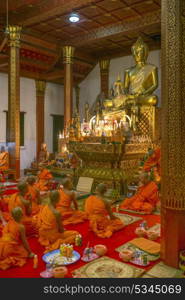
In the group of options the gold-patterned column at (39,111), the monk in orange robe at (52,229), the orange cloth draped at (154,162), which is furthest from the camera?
the gold-patterned column at (39,111)

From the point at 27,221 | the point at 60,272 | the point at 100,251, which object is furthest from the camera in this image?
the point at 27,221

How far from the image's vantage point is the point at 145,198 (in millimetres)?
5004

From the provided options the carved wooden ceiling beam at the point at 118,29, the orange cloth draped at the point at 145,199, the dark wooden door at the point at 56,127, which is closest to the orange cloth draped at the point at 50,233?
the orange cloth draped at the point at 145,199

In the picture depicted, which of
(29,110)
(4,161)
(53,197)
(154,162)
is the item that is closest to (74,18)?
(4,161)

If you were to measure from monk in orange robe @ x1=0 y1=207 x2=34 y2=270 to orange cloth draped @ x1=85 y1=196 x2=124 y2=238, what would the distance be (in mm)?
1107

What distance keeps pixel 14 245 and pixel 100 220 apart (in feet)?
4.33

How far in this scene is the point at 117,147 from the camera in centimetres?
617

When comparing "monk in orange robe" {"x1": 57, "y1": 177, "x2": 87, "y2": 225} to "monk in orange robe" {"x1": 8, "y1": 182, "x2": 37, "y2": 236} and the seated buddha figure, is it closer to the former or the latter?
"monk in orange robe" {"x1": 8, "y1": 182, "x2": 37, "y2": 236}

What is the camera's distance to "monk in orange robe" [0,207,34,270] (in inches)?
112

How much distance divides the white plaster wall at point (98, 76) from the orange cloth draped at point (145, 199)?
628 centimetres

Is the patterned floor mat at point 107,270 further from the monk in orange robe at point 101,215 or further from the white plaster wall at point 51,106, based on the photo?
the white plaster wall at point 51,106

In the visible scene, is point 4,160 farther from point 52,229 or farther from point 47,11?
point 52,229

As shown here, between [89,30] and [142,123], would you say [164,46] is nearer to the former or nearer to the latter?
[142,123]

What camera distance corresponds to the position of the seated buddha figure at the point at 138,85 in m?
8.10
